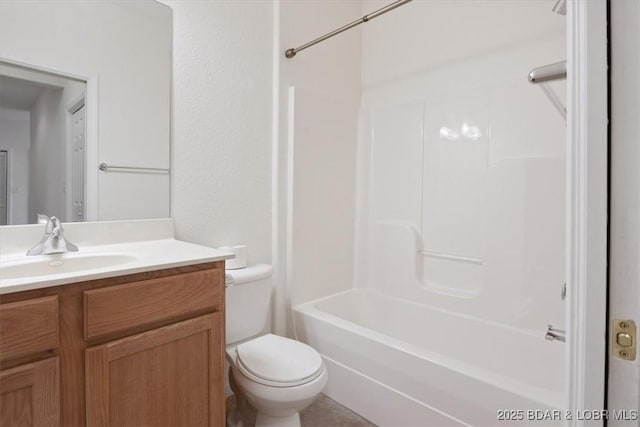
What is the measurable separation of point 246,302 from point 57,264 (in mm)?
821

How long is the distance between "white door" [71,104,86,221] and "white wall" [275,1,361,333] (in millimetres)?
1007

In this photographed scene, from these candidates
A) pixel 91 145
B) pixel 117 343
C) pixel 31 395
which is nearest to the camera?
pixel 31 395

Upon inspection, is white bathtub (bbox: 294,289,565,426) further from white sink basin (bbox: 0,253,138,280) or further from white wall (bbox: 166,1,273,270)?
white sink basin (bbox: 0,253,138,280)

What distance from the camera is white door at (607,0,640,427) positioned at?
55cm

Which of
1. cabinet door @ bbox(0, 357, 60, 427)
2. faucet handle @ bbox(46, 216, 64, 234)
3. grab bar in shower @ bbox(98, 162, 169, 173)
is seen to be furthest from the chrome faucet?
cabinet door @ bbox(0, 357, 60, 427)

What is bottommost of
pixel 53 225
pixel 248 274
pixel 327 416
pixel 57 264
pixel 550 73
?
pixel 327 416

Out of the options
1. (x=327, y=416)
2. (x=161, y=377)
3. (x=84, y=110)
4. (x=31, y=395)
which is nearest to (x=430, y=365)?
(x=327, y=416)

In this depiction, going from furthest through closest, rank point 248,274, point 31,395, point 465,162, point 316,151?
1. point 316,151
2. point 465,162
3. point 248,274
4. point 31,395

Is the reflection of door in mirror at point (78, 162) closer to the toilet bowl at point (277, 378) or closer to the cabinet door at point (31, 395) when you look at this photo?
the cabinet door at point (31, 395)

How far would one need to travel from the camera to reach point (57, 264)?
120 centimetres

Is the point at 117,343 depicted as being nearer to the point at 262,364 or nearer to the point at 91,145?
the point at 262,364

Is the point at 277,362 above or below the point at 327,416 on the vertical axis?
above

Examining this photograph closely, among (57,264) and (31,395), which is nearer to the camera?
(31,395)

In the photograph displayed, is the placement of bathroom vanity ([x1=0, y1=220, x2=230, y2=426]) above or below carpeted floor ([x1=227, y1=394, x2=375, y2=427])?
above
